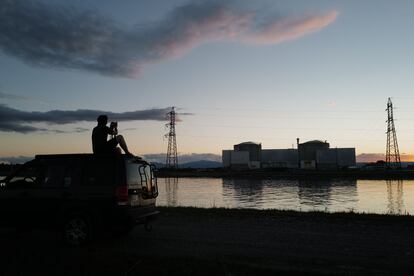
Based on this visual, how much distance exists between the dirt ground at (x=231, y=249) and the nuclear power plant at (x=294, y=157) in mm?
122661

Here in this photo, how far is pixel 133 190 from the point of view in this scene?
9.83m

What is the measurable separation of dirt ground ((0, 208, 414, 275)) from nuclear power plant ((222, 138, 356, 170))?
123 metres

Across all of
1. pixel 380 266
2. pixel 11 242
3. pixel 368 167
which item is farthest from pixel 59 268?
pixel 368 167

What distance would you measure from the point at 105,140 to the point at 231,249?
4.22 m

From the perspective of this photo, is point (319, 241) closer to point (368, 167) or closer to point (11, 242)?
point (11, 242)

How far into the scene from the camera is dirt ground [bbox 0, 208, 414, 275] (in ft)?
24.4

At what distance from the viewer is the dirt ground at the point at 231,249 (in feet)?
24.4

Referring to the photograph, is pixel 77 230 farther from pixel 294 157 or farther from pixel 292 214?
pixel 294 157

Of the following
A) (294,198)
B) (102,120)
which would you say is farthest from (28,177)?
(294,198)

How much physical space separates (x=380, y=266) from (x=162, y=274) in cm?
419

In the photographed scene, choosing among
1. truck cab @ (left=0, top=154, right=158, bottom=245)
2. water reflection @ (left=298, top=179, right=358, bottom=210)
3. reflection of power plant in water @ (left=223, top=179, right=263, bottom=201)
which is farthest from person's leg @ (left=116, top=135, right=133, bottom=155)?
reflection of power plant in water @ (left=223, top=179, right=263, bottom=201)

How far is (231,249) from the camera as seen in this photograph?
928 centimetres

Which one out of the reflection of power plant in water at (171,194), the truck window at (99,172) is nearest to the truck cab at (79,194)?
the truck window at (99,172)

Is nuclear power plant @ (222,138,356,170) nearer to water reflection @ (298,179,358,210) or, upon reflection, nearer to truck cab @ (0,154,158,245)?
water reflection @ (298,179,358,210)
